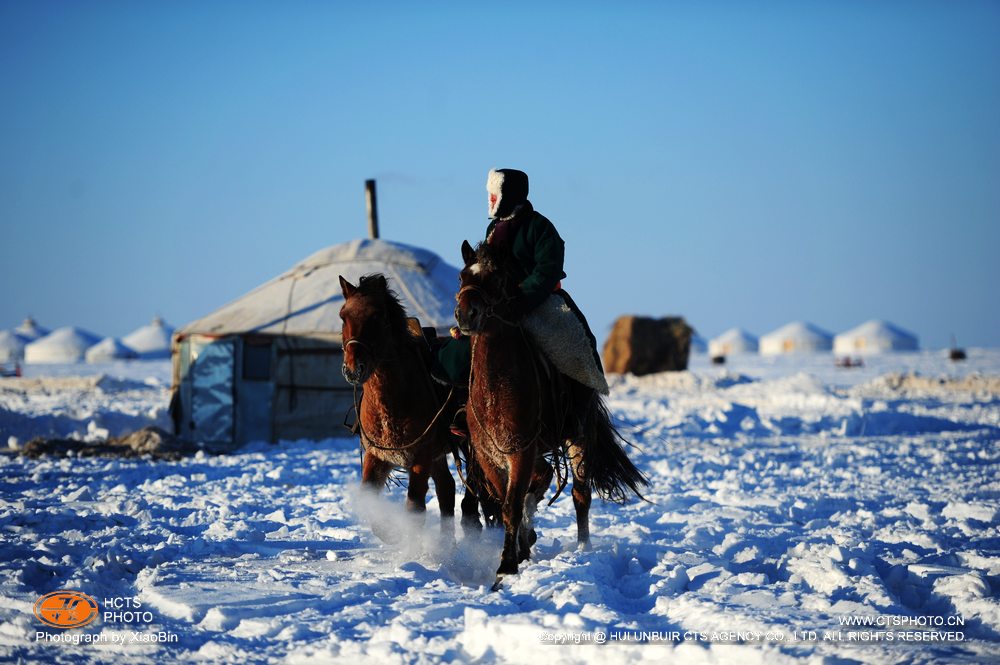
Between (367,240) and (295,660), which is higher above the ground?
(367,240)

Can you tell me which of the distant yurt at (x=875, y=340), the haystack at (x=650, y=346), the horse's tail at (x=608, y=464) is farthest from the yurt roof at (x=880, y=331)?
the horse's tail at (x=608, y=464)

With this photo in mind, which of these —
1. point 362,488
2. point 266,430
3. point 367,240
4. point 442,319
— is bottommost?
point 266,430

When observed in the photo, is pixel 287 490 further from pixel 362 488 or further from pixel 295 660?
pixel 295 660

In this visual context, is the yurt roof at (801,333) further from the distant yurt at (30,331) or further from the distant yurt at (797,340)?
the distant yurt at (30,331)

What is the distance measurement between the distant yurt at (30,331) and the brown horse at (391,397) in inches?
2247

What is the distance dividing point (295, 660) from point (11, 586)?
5.49 feet

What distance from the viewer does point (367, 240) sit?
1462 centimetres

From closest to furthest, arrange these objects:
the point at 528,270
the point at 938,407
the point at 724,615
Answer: the point at 724,615 < the point at 528,270 < the point at 938,407

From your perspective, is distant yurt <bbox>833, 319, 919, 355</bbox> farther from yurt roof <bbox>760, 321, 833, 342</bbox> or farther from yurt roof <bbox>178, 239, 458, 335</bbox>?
yurt roof <bbox>178, 239, 458, 335</bbox>

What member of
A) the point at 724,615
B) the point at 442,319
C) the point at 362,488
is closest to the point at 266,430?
the point at 442,319

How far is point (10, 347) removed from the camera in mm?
53500

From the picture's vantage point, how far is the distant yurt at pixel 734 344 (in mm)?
63156

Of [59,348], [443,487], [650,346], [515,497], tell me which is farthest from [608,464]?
[59,348]

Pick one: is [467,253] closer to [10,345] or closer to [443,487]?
[443,487]
